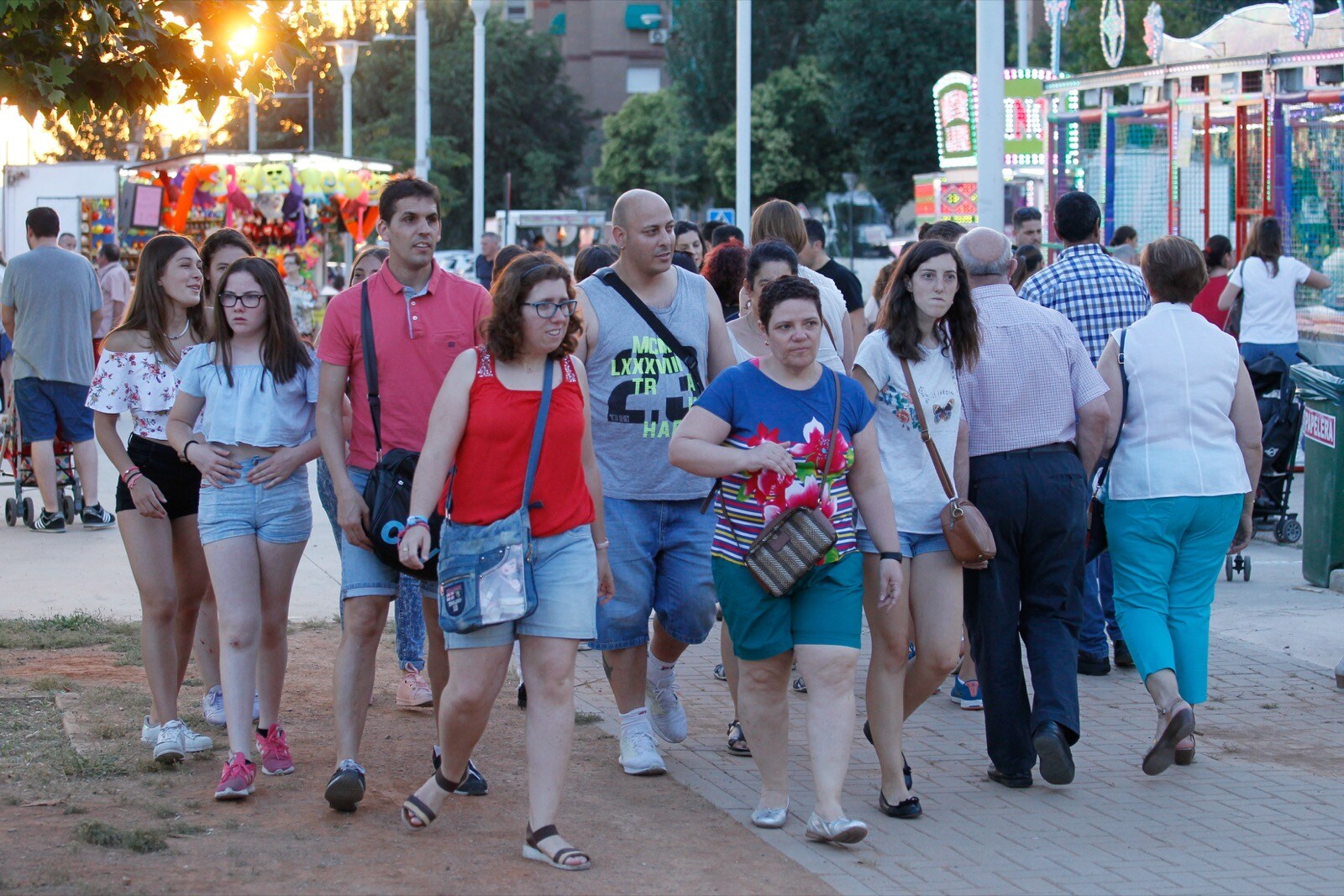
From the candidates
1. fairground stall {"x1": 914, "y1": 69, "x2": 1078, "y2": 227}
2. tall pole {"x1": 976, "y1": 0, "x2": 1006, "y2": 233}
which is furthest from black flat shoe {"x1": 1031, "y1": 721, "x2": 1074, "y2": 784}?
fairground stall {"x1": 914, "y1": 69, "x2": 1078, "y2": 227}

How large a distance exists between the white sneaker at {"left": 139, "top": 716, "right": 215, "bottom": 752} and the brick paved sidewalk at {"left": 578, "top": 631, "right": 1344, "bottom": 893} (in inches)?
59.7

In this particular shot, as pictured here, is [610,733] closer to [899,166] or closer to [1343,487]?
[1343,487]

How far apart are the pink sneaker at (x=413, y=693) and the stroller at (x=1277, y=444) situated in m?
6.21

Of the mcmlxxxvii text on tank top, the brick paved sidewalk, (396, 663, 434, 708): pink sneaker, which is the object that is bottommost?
the brick paved sidewalk

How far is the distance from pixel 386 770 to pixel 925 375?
2393 millimetres

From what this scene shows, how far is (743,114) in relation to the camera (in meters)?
22.8

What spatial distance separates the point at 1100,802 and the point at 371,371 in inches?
114

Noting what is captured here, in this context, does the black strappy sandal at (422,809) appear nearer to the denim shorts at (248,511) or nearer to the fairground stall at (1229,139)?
the denim shorts at (248,511)

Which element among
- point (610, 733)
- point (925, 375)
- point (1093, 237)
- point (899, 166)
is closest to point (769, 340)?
point (925, 375)

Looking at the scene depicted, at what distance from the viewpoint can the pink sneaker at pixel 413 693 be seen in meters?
6.85

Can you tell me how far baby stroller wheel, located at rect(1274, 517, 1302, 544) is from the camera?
11023 mm

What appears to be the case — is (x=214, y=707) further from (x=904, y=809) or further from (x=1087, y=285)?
(x=1087, y=285)

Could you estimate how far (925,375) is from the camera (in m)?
5.45

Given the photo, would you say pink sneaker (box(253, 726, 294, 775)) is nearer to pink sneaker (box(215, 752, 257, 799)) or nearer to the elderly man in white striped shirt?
pink sneaker (box(215, 752, 257, 799))
